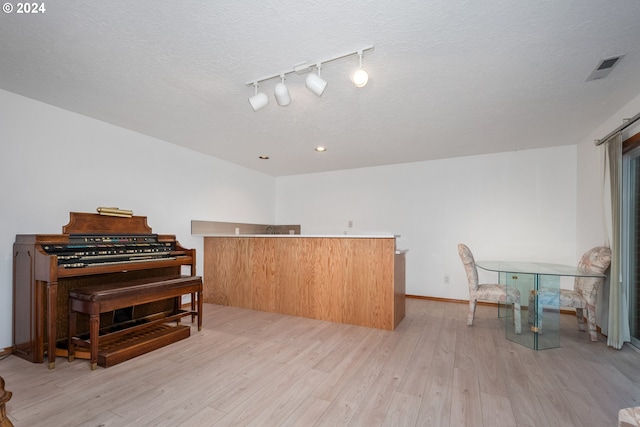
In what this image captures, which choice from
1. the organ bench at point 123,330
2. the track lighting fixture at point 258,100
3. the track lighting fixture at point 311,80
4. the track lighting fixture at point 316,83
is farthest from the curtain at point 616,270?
the organ bench at point 123,330

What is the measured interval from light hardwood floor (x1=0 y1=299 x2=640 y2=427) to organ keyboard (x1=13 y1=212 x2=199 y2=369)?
269mm

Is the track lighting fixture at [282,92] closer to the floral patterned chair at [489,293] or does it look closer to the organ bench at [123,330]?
the organ bench at [123,330]

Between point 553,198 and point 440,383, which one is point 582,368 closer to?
point 440,383

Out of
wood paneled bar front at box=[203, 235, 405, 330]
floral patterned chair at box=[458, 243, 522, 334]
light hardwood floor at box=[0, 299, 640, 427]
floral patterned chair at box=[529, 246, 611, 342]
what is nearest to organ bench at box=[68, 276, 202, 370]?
light hardwood floor at box=[0, 299, 640, 427]

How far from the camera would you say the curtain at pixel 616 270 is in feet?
8.54

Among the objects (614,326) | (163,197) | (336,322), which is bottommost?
(336,322)

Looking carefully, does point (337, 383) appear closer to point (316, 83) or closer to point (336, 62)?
point (316, 83)

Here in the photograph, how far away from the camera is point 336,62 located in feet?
6.51

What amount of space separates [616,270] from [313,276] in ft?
9.68

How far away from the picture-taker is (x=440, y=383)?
2018 millimetres

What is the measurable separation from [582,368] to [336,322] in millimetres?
2173

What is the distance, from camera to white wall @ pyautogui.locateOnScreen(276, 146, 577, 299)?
3930 mm

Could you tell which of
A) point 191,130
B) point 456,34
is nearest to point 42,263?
point 191,130

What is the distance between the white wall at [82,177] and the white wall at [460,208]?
8.17 ft
